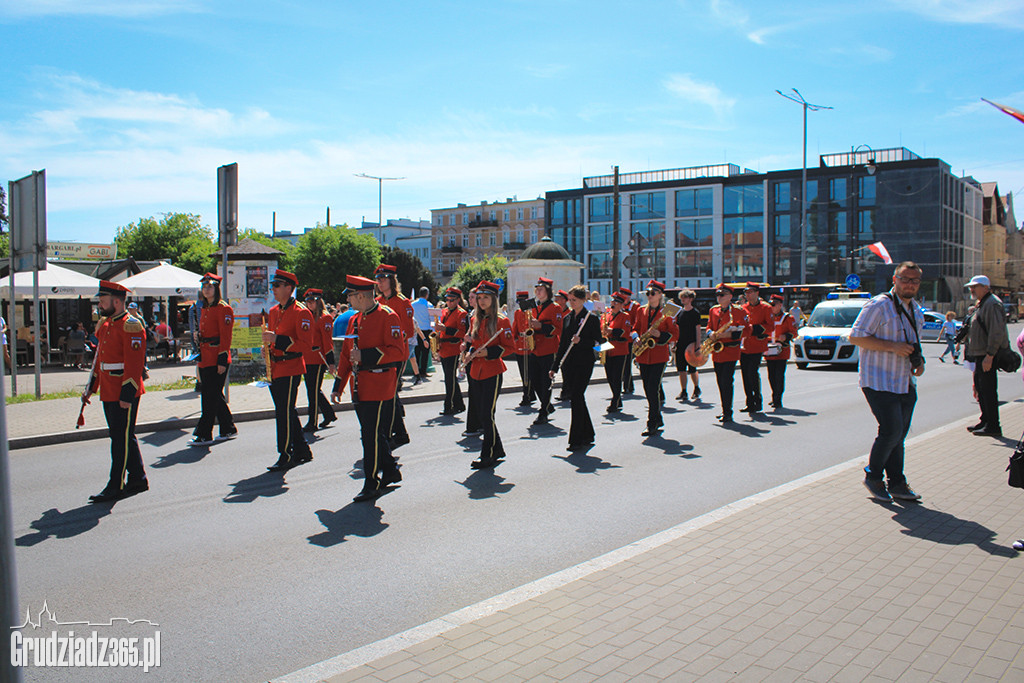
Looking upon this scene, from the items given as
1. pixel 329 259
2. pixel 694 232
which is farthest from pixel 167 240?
pixel 694 232

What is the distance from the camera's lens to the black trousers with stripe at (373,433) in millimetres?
6672

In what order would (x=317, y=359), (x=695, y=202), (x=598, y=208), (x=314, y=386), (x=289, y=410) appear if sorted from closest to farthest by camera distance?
(x=289, y=410) < (x=317, y=359) < (x=314, y=386) < (x=695, y=202) < (x=598, y=208)

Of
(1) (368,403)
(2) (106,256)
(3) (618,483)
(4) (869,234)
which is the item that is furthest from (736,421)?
(4) (869,234)

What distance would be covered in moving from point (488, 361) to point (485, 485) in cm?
155

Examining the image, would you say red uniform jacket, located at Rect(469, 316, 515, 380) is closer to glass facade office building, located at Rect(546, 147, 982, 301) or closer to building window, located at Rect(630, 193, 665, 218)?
glass facade office building, located at Rect(546, 147, 982, 301)

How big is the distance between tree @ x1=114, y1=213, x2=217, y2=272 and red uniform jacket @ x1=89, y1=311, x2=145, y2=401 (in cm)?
4987

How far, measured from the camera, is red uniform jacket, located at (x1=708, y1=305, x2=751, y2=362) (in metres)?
11.4

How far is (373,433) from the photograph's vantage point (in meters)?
6.73

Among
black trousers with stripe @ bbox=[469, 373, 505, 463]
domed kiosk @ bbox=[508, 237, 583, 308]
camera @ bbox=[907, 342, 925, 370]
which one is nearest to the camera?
camera @ bbox=[907, 342, 925, 370]

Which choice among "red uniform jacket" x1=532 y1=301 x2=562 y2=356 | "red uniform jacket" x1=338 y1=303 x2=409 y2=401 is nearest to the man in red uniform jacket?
"red uniform jacket" x1=338 y1=303 x2=409 y2=401

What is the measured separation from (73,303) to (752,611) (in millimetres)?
30211

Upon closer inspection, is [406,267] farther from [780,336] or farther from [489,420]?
[489,420]

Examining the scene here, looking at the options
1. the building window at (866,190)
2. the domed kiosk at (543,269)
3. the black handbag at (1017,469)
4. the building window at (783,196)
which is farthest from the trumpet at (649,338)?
the building window at (783,196)

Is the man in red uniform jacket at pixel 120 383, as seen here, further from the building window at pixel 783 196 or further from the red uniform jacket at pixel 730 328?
the building window at pixel 783 196
